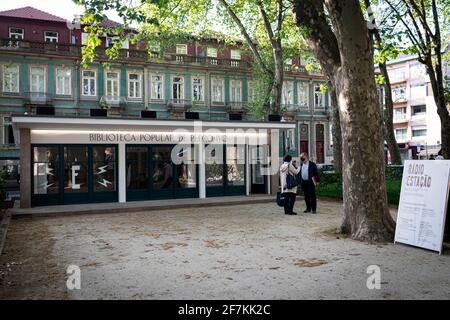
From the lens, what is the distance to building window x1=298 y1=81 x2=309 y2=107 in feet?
153

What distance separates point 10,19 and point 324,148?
3398 cm

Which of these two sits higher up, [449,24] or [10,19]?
[10,19]

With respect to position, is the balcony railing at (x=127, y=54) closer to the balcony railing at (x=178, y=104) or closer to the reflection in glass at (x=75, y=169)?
the balcony railing at (x=178, y=104)

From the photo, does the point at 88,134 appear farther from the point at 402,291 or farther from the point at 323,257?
the point at 402,291

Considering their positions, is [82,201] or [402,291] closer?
[402,291]

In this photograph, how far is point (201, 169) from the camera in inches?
710

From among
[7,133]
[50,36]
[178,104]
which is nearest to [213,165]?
[178,104]

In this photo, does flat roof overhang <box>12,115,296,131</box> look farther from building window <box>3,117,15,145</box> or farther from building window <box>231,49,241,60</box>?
building window <box>231,49,241,60</box>

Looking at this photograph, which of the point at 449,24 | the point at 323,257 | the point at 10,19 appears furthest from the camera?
the point at 10,19

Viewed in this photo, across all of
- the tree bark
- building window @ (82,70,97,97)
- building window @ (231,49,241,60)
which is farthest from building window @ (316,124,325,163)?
the tree bark

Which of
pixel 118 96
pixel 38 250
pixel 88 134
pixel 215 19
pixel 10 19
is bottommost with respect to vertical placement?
pixel 38 250

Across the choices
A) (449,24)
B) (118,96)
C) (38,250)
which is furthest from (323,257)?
(118,96)

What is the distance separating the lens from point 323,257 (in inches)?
283

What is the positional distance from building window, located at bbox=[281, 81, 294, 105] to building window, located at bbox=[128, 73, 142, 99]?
628 inches
